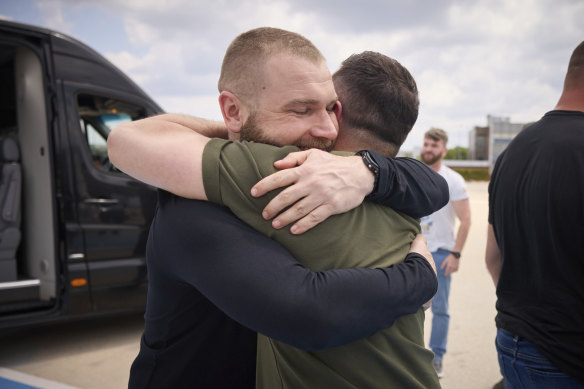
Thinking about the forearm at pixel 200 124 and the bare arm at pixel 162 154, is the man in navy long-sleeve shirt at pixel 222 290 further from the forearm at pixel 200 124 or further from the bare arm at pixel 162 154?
the forearm at pixel 200 124

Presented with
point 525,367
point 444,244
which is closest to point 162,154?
point 525,367

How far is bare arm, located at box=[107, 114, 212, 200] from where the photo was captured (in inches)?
46.1

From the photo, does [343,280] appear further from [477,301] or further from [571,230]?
[477,301]

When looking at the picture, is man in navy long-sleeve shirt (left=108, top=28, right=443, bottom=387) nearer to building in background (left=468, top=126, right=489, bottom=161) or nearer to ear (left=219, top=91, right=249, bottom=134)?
ear (left=219, top=91, right=249, bottom=134)

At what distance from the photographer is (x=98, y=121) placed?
15.9 ft

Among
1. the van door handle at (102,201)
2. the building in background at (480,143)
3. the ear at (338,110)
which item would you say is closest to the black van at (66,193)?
the van door handle at (102,201)

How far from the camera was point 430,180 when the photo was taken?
4.84 ft

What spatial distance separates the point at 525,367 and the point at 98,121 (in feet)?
14.4

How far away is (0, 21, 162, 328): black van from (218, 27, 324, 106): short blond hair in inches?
144

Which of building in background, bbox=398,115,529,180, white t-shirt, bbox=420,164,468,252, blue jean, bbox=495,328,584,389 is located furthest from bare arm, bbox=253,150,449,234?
building in background, bbox=398,115,529,180

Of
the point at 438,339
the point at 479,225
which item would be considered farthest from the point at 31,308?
the point at 479,225

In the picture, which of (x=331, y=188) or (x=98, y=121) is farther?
(x=98, y=121)

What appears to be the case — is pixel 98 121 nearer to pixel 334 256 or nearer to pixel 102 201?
pixel 102 201

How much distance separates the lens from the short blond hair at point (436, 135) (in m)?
5.25
